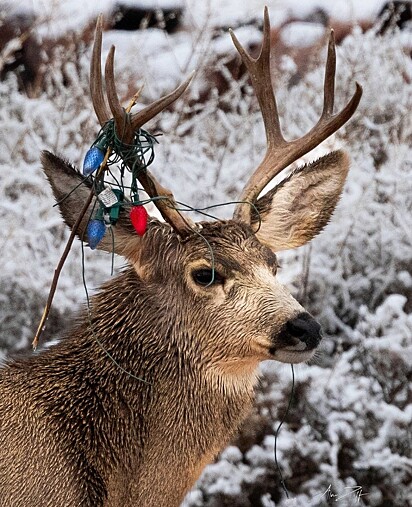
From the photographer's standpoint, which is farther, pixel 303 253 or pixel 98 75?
pixel 303 253

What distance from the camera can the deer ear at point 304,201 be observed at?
14.1 ft

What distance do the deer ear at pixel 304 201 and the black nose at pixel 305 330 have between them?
695 mm

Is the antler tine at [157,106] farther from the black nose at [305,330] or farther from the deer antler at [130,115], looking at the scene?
the black nose at [305,330]

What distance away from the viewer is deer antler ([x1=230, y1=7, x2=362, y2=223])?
4.11m

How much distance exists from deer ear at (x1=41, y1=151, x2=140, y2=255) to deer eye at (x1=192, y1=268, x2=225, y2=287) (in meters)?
0.26

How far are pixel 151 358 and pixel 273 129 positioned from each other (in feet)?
3.53

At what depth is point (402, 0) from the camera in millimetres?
10492

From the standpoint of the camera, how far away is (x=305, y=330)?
3613 millimetres
